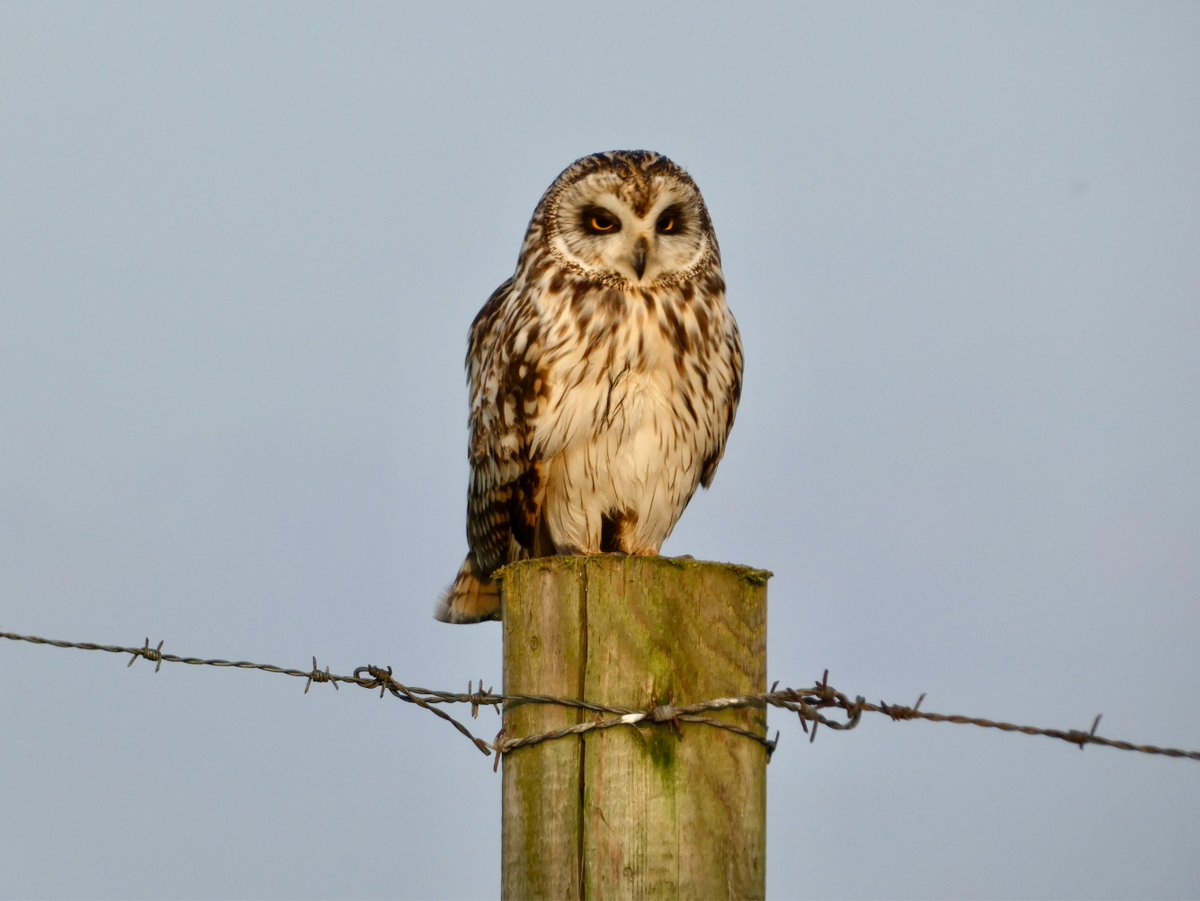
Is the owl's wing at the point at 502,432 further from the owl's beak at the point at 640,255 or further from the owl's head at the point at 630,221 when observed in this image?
the owl's beak at the point at 640,255

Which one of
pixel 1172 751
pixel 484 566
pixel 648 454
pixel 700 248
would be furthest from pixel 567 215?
pixel 1172 751

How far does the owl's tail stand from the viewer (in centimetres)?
618

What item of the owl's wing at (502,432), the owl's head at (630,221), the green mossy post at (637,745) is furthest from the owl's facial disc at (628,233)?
the green mossy post at (637,745)

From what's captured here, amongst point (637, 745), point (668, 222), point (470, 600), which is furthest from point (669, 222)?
point (637, 745)

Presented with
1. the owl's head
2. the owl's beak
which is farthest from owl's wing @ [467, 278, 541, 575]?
the owl's beak

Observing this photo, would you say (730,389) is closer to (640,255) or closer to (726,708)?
(640,255)

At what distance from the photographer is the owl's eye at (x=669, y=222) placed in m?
5.84

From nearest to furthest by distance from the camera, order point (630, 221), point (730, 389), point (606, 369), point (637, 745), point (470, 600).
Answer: point (637, 745)
point (606, 369)
point (630, 221)
point (730, 389)
point (470, 600)

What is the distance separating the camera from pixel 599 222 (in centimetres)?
586

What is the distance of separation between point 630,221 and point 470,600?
160 cm

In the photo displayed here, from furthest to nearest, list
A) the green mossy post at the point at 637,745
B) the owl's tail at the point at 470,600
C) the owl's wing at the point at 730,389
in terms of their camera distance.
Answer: the owl's tail at the point at 470,600, the owl's wing at the point at 730,389, the green mossy post at the point at 637,745

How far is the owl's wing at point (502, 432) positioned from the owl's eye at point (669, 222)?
1.84 feet

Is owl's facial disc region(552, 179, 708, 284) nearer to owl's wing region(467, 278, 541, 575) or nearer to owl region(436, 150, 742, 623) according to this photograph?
owl region(436, 150, 742, 623)

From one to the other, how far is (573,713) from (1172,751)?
1.22 m
